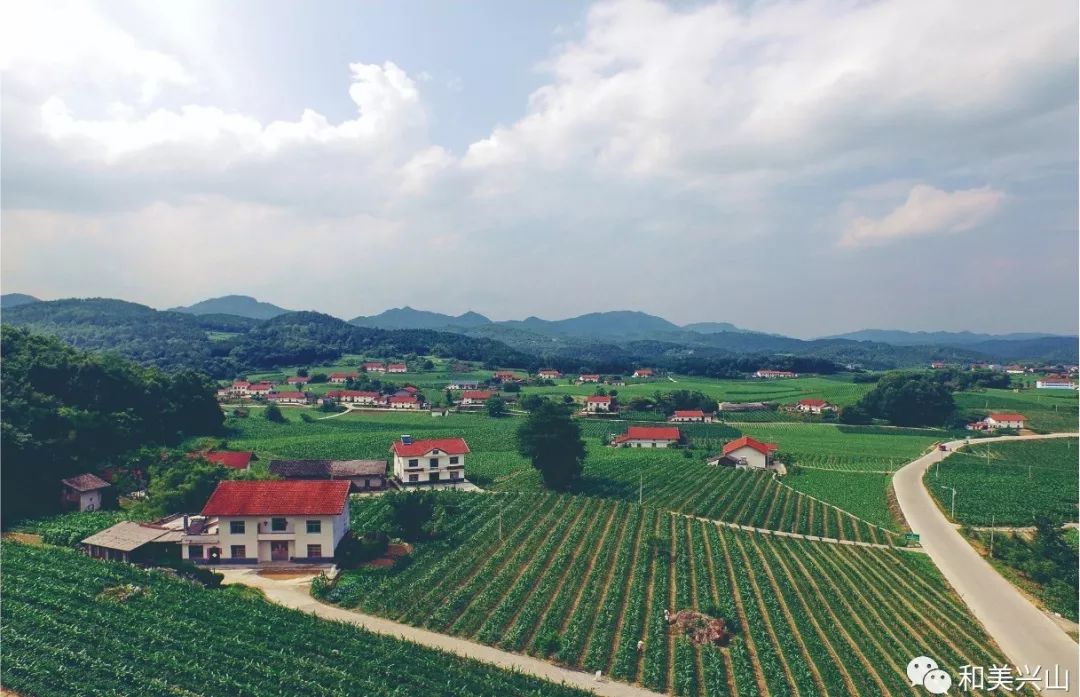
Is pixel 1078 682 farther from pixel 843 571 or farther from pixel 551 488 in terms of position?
pixel 551 488

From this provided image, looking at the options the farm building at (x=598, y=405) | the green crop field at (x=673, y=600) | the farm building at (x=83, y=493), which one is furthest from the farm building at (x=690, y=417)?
the farm building at (x=83, y=493)

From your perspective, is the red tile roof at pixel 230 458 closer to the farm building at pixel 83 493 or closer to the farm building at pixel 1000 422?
the farm building at pixel 83 493

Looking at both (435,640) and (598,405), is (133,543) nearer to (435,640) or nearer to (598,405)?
(435,640)

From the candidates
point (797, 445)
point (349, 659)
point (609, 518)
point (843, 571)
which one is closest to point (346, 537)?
point (349, 659)

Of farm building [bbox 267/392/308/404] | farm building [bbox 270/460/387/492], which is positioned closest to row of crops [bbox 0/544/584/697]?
farm building [bbox 270/460/387/492]

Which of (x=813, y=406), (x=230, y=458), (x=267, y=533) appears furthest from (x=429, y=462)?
(x=813, y=406)

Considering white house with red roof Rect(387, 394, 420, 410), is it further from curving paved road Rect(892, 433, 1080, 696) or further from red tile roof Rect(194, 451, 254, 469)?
curving paved road Rect(892, 433, 1080, 696)

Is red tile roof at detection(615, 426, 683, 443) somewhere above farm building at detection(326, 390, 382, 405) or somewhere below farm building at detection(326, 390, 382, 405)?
below
